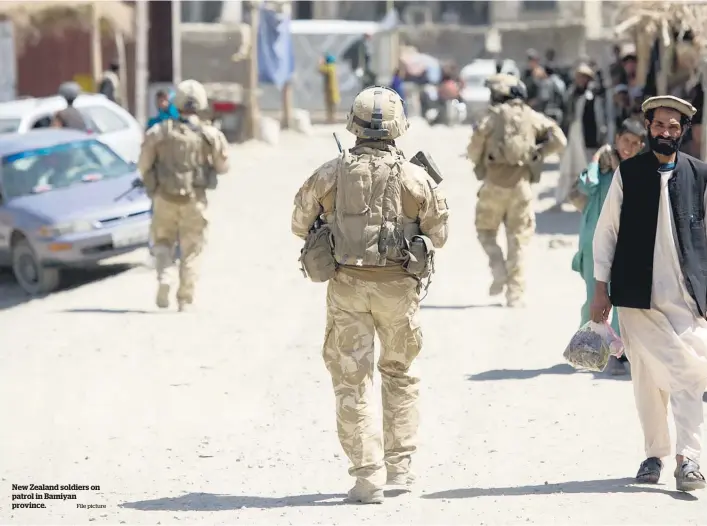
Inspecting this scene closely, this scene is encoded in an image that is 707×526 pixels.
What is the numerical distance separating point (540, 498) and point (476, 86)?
3207 centimetres

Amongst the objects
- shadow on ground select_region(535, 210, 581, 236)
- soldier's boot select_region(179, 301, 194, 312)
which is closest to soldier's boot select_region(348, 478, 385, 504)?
soldier's boot select_region(179, 301, 194, 312)

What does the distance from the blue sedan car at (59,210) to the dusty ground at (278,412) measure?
1.25ft

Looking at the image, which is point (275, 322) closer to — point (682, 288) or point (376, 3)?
point (682, 288)

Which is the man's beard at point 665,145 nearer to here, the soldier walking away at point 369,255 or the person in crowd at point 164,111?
the soldier walking away at point 369,255

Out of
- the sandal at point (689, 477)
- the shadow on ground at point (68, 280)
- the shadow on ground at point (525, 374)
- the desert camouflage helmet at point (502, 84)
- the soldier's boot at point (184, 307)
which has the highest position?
the desert camouflage helmet at point (502, 84)

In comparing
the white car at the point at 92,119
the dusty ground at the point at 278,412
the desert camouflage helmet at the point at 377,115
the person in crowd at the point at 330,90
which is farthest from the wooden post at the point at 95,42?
Answer: the desert camouflage helmet at the point at 377,115

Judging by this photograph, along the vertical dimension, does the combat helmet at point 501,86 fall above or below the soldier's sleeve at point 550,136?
above

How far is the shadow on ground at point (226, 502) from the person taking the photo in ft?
21.3

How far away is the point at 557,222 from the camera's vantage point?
17781mm

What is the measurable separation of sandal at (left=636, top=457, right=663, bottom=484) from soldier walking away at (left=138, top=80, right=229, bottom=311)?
19.2 feet

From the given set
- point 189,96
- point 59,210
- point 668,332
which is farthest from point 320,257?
point 59,210

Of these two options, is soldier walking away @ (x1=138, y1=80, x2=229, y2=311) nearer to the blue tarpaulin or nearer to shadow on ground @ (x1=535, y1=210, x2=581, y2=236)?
shadow on ground @ (x1=535, y1=210, x2=581, y2=236)

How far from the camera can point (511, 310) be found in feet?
39.1

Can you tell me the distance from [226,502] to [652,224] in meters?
2.26
